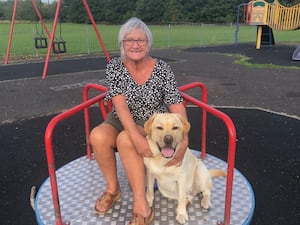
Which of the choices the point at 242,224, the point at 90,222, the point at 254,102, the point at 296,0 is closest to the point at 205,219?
the point at 242,224

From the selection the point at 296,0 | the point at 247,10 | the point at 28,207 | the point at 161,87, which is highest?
the point at 296,0

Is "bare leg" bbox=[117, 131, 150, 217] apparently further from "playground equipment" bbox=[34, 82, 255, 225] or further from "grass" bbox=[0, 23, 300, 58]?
"grass" bbox=[0, 23, 300, 58]

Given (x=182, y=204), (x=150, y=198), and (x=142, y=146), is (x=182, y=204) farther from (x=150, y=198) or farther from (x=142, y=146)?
(x=142, y=146)

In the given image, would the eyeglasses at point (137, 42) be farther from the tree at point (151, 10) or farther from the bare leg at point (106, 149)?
the tree at point (151, 10)

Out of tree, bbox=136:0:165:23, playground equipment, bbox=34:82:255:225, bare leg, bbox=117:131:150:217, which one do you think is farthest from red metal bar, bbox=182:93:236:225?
tree, bbox=136:0:165:23

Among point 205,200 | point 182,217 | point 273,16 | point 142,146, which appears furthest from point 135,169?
point 273,16

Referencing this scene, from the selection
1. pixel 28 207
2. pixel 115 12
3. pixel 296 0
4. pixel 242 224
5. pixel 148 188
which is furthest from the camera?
pixel 115 12

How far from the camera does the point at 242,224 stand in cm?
213

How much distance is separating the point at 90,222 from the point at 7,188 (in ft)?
4.53

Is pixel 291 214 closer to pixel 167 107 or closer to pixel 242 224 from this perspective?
pixel 242 224

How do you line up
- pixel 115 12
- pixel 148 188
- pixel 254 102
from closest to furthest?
pixel 148 188 → pixel 254 102 → pixel 115 12

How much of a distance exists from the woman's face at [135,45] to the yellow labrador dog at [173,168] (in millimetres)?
528

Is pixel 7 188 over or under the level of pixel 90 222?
under

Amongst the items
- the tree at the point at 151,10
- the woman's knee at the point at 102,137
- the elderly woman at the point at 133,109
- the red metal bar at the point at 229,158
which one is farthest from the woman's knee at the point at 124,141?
the tree at the point at 151,10
